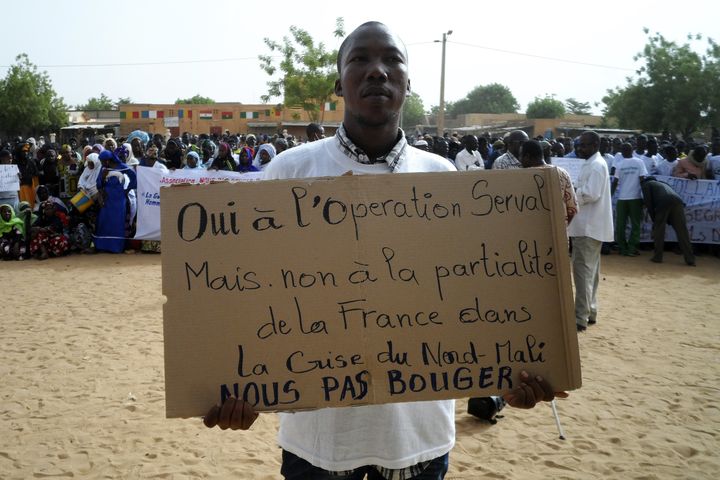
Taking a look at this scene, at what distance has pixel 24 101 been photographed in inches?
1597

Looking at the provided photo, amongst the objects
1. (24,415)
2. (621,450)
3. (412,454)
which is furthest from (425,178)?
(24,415)

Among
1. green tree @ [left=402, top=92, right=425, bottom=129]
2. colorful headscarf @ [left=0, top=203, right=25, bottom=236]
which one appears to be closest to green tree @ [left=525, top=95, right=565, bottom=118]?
green tree @ [left=402, top=92, right=425, bottom=129]

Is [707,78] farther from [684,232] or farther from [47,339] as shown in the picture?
[47,339]

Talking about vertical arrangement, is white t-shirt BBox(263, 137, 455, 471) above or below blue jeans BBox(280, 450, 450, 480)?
above

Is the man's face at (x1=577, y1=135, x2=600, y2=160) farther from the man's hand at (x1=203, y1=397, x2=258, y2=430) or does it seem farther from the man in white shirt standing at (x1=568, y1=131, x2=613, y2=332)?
the man's hand at (x1=203, y1=397, x2=258, y2=430)

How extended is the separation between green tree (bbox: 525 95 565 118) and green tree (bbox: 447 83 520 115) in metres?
22.9

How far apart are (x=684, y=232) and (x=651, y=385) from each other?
236 inches

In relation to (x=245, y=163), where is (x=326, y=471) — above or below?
below

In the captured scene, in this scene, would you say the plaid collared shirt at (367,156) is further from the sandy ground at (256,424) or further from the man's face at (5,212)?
the man's face at (5,212)

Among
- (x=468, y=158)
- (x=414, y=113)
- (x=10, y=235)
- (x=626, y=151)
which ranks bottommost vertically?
(x=10, y=235)

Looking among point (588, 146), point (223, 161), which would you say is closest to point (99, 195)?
point (223, 161)

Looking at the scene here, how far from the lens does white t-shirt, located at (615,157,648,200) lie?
1009cm

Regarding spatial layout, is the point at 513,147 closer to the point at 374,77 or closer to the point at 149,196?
the point at 374,77

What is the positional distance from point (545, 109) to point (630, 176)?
185 ft
